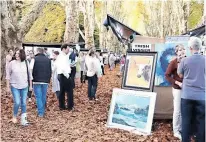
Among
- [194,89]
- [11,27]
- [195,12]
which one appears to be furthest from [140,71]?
[195,12]

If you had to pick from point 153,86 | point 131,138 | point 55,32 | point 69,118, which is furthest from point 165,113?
point 55,32

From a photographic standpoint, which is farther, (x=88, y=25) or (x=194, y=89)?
(x=88, y=25)

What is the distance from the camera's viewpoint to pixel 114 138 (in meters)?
8.51

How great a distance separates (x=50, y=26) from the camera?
166 feet

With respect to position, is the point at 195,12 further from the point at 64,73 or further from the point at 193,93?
the point at 193,93

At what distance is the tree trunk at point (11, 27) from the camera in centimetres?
1717

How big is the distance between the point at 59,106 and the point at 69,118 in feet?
4.55

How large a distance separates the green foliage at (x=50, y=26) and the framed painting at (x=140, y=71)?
132 ft

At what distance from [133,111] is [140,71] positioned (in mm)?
988

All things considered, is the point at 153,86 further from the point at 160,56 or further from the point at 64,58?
the point at 64,58

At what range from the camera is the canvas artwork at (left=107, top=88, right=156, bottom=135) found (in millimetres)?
8930

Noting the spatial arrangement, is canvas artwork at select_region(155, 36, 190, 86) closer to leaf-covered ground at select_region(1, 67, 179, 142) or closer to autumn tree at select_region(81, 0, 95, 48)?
leaf-covered ground at select_region(1, 67, 179, 142)

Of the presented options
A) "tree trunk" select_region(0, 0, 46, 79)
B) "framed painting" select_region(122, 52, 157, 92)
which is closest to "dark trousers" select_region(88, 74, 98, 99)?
"framed painting" select_region(122, 52, 157, 92)

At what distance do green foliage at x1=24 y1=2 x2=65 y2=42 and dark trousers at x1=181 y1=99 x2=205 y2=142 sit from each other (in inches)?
1694
